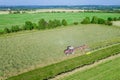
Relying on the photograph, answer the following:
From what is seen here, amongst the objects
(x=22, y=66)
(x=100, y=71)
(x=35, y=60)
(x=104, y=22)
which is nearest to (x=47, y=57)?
(x=35, y=60)

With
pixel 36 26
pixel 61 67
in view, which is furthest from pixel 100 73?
pixel 36 26

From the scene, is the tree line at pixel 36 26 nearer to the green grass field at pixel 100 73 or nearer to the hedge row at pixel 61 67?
the hedge row at pixel 61 67

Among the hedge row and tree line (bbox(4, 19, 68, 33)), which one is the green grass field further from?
tree line (bbox(4, 19, 68, 33))

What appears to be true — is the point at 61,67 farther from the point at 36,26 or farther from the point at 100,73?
the point at 36,26

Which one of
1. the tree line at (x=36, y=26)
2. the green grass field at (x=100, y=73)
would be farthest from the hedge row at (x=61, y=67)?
the tree line at (x=36, y=26)

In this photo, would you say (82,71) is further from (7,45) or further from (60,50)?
(7,45)

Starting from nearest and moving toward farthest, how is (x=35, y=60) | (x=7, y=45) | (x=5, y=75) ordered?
(x=5, y=75)
(x=35, y=60)
(x=7, y=45)
